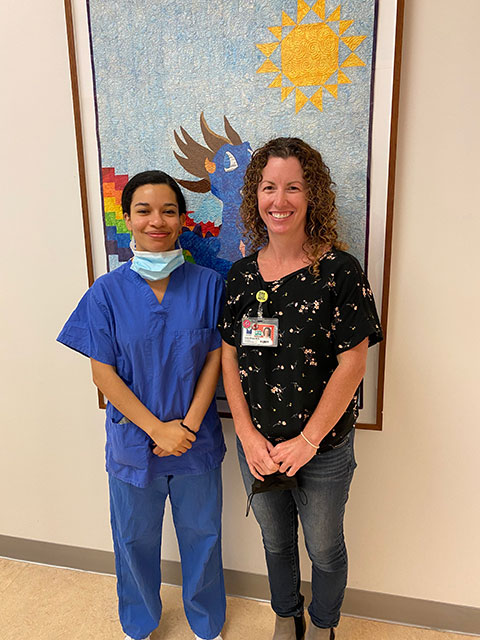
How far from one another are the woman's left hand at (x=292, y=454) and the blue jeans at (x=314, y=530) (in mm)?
81

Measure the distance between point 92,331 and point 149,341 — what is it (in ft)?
0.55

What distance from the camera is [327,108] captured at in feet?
4.56

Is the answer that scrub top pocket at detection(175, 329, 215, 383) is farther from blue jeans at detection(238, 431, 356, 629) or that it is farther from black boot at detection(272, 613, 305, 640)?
black boot at detection(272, 613, 305, 640)

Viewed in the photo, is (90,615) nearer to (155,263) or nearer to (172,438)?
(172,438)

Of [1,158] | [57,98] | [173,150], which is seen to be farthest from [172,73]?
[1,158]

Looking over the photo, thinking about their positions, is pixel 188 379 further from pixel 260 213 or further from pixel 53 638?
pixel 53 638

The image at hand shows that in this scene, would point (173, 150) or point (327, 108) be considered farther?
point (173, 150)

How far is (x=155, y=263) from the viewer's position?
4.52ft

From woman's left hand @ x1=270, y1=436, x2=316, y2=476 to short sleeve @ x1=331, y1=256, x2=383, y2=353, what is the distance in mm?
271

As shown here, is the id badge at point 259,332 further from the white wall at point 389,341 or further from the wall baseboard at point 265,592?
the wall baseboard at point 265,592

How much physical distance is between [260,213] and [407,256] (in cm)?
49

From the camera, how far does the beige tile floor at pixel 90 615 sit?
1667 millimetres

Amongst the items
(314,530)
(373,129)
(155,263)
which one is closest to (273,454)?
(314,530)

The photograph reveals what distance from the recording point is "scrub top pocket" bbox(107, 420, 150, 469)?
1435 millimetres
